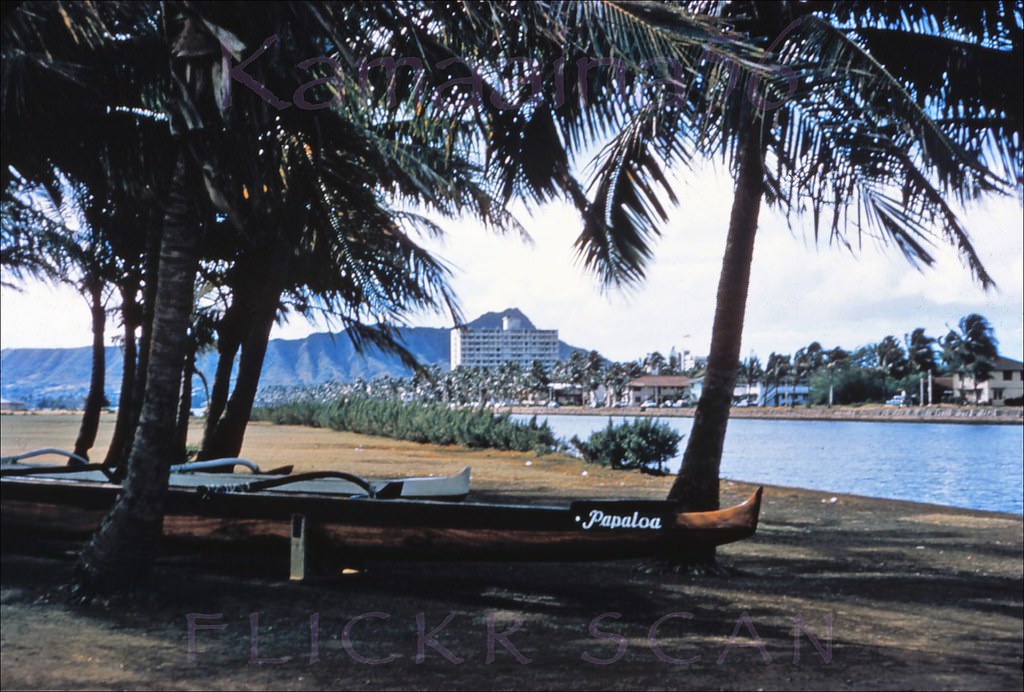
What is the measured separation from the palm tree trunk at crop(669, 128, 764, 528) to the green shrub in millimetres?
11030

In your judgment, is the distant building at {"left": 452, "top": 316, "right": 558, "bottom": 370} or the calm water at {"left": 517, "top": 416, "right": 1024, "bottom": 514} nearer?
the distant building at {"left": 452, "top": 316, "right": 558, "bottom": 370}

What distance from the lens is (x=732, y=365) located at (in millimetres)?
8688

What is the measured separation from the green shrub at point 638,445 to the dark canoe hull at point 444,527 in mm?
12195

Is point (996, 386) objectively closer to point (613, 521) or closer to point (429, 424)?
point (429, 424)

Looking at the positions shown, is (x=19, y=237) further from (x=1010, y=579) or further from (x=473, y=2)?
(x=1010, y=579)

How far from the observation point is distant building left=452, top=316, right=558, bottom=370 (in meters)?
11.2

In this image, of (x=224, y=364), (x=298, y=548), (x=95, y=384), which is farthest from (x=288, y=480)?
(x=95, y=384)

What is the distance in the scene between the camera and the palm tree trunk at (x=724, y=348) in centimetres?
867

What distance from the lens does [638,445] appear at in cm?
2000

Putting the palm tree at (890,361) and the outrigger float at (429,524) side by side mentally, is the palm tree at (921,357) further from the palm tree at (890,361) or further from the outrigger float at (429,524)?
the outrigger float at (429,524)

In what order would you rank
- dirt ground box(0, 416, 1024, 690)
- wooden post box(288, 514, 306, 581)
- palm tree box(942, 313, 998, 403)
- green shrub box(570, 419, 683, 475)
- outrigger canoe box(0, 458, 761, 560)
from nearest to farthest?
dirt ground box(0, 416, 1024, 690)
outrigger canoe box(0, 458, 761, 560)
wooden post box(288, 514, 306, 581)
green shrub box(570, 419, 683, 475)
palm tree box(942, 313, 998, 403)

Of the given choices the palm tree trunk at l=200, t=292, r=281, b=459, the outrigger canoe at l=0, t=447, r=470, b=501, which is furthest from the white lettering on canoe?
the palm tree trunk at l=200, t=292, r=281, b=459

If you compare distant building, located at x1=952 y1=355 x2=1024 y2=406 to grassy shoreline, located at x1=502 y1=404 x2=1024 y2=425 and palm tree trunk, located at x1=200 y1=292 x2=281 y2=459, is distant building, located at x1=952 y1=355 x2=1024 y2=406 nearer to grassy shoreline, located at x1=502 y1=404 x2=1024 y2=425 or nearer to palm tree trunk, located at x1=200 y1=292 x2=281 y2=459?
grassy shoreline, located at x1=502 y1=404 x2=1024 y2=425

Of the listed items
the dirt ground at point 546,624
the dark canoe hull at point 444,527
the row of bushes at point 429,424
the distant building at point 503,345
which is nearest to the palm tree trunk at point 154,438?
the dirt ground at point 546,624
